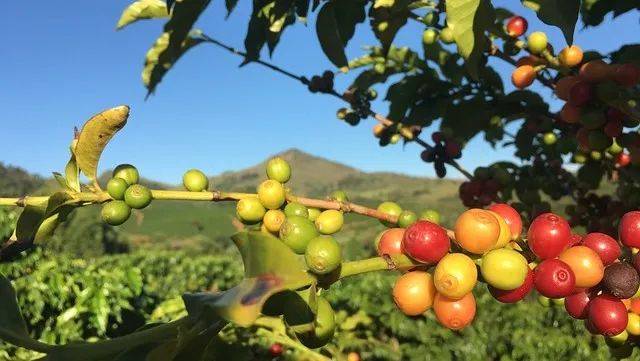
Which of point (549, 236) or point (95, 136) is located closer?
point (549, 236)

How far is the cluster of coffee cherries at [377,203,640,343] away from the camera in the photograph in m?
1.09

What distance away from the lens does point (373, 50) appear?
3.92 metres

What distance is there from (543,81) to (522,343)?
13.9 feet

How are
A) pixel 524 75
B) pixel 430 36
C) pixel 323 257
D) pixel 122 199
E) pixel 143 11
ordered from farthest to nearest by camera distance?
pixel 143 11 < pixel 430 36 < pixel 524 75 < pixel 122 199 < pixel 323 257

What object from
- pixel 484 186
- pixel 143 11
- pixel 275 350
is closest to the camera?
pixel 484 186

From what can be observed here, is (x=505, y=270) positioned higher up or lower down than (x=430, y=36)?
lower down

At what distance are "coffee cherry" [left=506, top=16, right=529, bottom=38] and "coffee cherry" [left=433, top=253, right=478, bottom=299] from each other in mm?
1701

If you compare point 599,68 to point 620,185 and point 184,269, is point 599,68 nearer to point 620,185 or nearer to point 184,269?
point 620,185

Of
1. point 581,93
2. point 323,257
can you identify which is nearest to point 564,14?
point 581,93

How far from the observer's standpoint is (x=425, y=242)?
1.10 meters

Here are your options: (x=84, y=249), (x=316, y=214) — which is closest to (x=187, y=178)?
(x=316, y=214)

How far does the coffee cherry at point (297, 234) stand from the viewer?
1.20m

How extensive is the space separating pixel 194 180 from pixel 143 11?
6.87 ft

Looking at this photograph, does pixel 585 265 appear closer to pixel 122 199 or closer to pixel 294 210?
pixel 294 210
